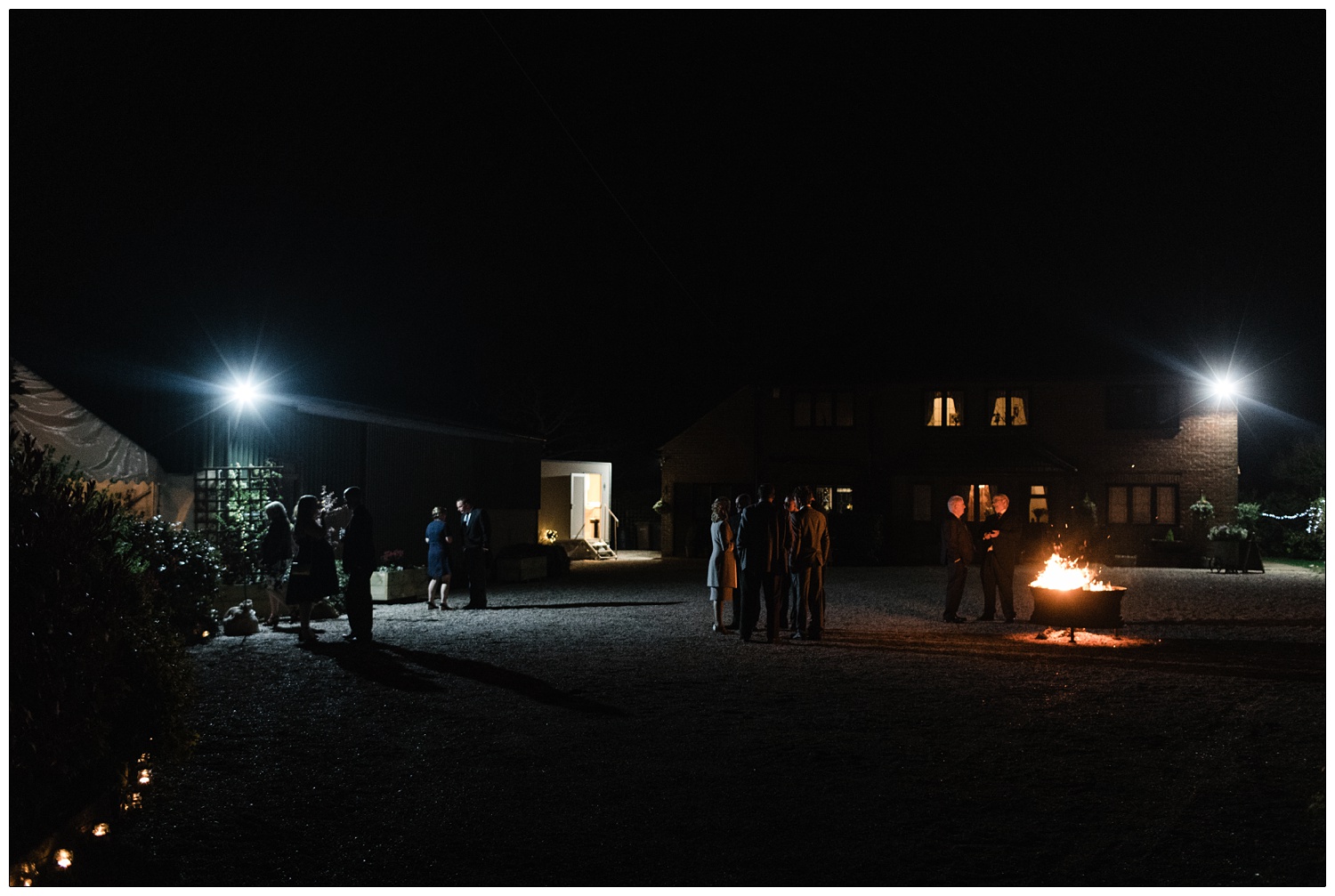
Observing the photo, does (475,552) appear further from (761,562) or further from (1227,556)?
(1227,556)

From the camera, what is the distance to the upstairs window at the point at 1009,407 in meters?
29.8

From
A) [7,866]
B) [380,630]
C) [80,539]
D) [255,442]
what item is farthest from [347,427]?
[7,866]

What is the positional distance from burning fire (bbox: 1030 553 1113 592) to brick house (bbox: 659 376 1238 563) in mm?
14258

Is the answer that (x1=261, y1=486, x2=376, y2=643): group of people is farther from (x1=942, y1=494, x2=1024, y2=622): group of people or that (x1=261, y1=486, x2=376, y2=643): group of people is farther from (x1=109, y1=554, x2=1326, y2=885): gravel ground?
(x1=942, y1=494, x2=1024, y2=622): group of people

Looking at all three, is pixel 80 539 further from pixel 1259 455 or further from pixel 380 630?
pixel 1259 455

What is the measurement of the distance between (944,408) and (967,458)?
2.06 meters

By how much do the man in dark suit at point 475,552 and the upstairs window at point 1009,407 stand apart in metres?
19.0

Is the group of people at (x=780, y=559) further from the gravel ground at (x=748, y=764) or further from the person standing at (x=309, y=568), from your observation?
the person standing at (x=309, y=568)

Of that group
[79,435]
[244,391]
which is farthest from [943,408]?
[79,435]

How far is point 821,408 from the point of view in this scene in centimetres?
3123

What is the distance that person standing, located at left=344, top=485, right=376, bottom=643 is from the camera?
11578 millimetres

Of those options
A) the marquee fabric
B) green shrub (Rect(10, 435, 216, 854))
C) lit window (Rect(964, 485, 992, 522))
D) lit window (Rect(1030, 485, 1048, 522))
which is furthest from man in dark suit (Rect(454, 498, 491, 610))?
lit window (Rect(1030, 485, 1048, 522))

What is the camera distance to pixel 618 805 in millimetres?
5402

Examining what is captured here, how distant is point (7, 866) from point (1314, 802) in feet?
19.6
